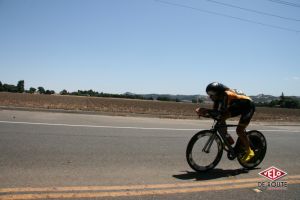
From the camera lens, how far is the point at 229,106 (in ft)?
21.0

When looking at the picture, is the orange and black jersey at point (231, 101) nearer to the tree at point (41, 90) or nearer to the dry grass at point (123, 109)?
the dry grass at point (123, 109)

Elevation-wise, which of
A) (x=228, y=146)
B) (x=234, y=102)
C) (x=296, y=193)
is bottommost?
(x=296, y=193)

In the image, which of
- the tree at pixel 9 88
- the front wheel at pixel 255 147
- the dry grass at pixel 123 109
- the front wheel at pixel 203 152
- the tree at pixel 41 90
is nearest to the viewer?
the front wheel at pixel 203 152

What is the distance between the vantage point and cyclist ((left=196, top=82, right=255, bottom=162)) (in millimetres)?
6238

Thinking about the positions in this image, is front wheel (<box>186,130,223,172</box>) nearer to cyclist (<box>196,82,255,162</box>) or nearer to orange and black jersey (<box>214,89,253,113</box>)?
cyclist (<box>196,82,255,162</box>)

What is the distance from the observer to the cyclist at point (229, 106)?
20.5 ft

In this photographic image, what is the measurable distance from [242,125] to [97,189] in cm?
298

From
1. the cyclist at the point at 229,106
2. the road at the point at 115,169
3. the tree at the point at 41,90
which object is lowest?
the road at the point at 115,169

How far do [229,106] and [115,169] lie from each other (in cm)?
222

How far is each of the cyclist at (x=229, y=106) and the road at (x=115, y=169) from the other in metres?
0.61

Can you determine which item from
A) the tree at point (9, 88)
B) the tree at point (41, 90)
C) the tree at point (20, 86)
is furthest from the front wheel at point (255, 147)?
the tree at point (41, 90)

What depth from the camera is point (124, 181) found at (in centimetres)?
543

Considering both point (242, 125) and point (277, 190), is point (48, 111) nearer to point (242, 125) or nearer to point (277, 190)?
point (242, 125)

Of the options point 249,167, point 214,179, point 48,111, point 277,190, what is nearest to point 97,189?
point 214,179
